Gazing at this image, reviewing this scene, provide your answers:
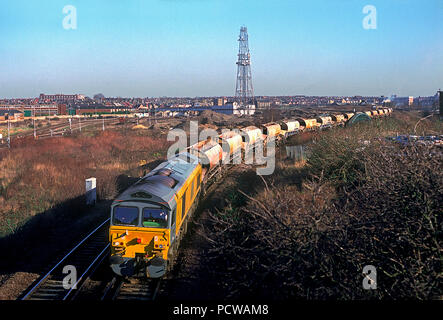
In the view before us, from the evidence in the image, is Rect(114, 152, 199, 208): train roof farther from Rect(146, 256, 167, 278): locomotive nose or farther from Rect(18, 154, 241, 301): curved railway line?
Rect(18, 154, 241, 301): curved railway line

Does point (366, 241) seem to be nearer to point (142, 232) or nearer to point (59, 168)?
point (142, 232)

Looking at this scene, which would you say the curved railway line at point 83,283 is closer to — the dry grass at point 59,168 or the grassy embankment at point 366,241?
the grassy embankment at point 366,241

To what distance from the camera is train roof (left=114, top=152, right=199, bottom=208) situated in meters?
10.2

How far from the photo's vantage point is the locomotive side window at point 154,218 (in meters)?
10.1

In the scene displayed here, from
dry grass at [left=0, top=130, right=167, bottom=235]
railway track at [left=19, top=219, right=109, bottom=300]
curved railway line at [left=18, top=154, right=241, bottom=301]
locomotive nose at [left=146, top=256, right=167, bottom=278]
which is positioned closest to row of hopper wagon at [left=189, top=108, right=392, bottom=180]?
railway track at [left=19, top=219, right=109, bottom=300]

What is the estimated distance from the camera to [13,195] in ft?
61.9

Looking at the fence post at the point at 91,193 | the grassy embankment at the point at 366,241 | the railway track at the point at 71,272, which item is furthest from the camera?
the fence post at the point at 91,193

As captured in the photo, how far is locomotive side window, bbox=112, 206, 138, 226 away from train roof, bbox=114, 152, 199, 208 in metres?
0.26

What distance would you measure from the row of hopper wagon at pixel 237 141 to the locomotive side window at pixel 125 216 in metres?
7.35

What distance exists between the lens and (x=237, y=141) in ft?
76.9

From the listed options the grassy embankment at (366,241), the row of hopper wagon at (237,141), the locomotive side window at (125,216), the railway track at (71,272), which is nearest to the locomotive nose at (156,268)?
the locomotive side window at (125,216)

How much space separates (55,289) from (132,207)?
9.91 feet

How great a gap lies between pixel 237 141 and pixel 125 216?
1392 cm

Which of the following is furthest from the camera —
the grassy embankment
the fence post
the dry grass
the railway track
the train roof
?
the fence post
